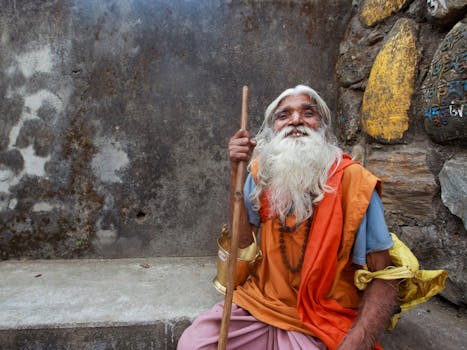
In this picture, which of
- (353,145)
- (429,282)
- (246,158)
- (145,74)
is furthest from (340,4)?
(429,282)

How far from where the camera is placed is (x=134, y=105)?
9.84 feet

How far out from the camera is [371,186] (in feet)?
4.97

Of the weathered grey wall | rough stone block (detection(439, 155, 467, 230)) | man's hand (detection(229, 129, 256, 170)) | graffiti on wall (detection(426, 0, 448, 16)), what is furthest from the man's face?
the weathered grey wall

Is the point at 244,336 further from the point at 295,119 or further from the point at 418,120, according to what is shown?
the point at 418,120

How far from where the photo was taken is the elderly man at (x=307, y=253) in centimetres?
148

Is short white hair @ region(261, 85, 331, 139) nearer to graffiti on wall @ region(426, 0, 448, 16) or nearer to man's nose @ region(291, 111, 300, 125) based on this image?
man's nose @ region(291, 111, 300, 125)

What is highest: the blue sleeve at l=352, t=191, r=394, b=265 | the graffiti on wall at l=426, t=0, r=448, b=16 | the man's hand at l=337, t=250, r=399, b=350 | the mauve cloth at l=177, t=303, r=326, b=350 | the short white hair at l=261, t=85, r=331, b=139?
the graffiti on wall at l=426, t=0, r=448, b=16

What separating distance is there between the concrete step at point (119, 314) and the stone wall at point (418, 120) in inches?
12.4

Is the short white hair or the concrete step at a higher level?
the short white hair

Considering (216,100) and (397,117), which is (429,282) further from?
(216,100)

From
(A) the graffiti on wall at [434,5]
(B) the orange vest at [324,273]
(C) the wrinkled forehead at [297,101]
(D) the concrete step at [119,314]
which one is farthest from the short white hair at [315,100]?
(D) the concrete step at [119,314]

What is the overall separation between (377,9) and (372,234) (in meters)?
2.01

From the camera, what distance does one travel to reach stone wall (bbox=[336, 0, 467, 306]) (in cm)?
188

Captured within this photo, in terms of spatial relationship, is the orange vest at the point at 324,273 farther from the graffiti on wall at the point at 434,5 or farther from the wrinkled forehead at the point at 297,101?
the graffiti on wall at the point at 434,5
